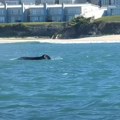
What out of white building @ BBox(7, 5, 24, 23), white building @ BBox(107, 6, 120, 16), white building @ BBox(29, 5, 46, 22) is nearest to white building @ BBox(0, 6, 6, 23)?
white building @ BBox(7, 5, 24, 23)

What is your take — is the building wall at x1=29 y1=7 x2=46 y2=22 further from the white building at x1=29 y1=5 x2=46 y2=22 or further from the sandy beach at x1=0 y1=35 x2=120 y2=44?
the sandy beach at x1=0 y1=35 x2=120 y2=44

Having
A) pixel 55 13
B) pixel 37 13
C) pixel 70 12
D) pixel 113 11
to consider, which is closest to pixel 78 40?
pixel 55 13

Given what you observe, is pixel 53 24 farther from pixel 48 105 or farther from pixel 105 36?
pixel 48 105

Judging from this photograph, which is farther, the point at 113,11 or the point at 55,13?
the point at 113,11

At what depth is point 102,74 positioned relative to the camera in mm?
38250

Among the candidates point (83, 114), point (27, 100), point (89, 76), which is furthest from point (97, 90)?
point (89, 76)

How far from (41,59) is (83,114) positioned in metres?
36.4

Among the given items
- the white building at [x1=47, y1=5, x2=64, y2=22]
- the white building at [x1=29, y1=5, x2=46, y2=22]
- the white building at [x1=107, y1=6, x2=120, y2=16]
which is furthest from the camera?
the white building at [x1=107, y1=6, x2=120, y2=16]

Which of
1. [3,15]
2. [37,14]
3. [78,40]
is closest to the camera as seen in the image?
[78,40]

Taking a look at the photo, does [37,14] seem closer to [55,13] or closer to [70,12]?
[55,13]

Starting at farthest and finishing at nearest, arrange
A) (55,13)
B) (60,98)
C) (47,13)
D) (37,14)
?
(37,14), (47,13), (55,13), (60,98)

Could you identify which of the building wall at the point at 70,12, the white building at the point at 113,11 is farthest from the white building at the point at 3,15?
the white building at the point at 113,11

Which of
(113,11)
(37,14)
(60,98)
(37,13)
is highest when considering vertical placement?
(60,98)

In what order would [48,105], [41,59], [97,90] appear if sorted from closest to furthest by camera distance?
1. [48,105]
2. [97,90]
3. [41,59]
